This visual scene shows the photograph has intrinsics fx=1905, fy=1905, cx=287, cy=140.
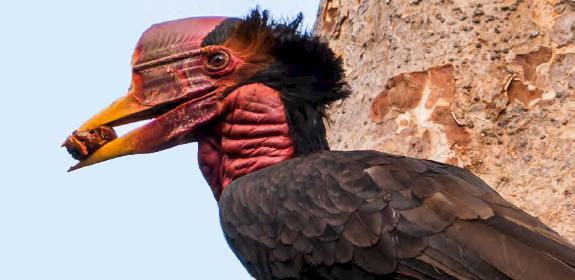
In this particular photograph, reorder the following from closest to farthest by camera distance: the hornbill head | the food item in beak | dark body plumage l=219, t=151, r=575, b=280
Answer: dark body plumage l=219, t=151, r=575, b=280 < the food item in beak < the hornbill head

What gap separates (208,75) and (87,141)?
18.3 inches

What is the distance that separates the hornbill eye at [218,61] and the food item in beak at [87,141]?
0.39 meters

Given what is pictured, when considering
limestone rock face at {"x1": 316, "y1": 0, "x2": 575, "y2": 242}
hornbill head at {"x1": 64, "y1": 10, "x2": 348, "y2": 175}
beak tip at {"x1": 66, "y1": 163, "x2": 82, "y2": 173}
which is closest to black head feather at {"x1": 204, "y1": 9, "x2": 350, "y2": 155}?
hornbill head at {"x1": 64, "y1": 10, "x2": 348, "y2": 175}

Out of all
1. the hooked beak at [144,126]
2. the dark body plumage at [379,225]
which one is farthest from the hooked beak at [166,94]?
the dark body plumage at [379,225]

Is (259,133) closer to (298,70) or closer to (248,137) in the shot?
(248,137)

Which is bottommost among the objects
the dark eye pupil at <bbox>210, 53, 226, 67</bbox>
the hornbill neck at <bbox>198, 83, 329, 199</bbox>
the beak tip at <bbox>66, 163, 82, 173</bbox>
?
the beak tip at <bbox>66, 163, 82, 173</bbox>

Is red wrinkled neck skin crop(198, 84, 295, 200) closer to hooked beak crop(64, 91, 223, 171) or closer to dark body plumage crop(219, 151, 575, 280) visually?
hooked beak crop(64, 91, 223, 171)

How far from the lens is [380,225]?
5422mm

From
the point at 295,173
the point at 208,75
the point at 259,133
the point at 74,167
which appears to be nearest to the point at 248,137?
the point at 259,133

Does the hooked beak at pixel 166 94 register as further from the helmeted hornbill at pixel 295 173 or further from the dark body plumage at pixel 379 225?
the dark body plumage at pixel 379 225

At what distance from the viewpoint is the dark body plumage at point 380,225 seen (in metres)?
5.23

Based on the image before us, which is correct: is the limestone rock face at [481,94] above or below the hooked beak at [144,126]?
above

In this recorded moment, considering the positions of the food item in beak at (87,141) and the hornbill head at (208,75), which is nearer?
the food item in beak at (87,141)

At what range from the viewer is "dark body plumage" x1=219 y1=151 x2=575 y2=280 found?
5.23m
